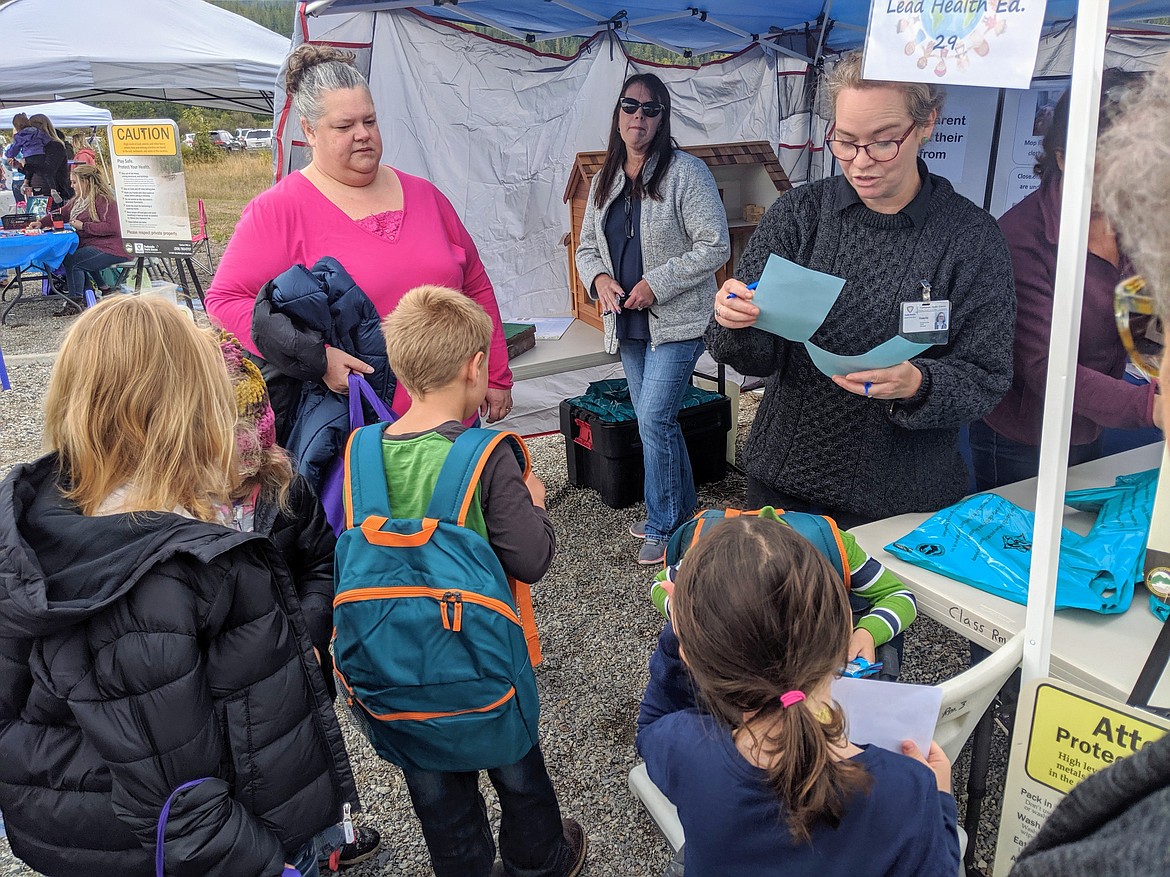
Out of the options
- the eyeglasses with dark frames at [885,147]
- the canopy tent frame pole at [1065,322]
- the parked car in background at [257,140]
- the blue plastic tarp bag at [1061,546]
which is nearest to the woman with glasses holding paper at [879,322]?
the eyeglasses with dark frames at [885,147]

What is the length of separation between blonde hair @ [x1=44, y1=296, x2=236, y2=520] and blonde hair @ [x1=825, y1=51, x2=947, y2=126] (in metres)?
1.41

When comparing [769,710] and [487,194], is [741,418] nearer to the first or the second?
[487,194]

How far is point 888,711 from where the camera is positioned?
1126mm

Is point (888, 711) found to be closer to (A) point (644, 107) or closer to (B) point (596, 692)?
(B) point (596, 692)

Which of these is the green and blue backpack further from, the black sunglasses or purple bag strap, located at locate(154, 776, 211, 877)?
the black sunglasses

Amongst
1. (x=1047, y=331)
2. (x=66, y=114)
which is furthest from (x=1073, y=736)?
(x=66, y=114)

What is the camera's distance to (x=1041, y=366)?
194cm

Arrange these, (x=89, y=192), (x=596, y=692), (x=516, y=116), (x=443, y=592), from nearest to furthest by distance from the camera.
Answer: (x=443, y=592) → (x=596, y=692) → (x=516, y=116) → (x=89, y=192)

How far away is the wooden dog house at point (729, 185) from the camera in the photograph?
4418 millimetres

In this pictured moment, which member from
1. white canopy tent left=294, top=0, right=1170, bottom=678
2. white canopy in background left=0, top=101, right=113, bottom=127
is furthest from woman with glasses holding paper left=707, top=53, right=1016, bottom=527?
white canopy in background left=0, top=101, right=113, bottom=127

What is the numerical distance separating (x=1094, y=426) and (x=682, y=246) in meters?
1.60

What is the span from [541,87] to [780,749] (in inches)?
171

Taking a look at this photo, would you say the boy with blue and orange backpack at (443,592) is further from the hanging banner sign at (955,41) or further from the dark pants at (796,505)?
the hanging banner sign at (955,41)

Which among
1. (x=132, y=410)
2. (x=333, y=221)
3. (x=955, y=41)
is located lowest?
(x=132, y=410)
